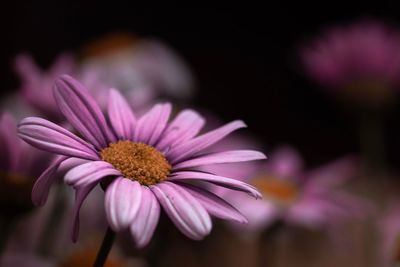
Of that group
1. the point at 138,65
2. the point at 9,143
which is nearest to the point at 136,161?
the point at 9,143

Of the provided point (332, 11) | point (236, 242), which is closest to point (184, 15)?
point (332, 11)

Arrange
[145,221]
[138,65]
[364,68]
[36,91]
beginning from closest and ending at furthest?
[145,221] → [36,91] → [364,68] → [138,65]

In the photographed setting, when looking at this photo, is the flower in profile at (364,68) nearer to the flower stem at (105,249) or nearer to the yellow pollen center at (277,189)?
the yellow pollen center at (277,189)

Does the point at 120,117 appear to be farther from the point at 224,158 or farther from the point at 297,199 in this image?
the point at 297,199

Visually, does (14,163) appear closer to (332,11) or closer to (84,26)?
(84,26)

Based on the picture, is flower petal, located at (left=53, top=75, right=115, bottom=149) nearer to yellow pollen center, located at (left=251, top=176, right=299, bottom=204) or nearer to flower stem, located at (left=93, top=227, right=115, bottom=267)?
flower stem, located at (left=93, top=227, right=115, bottom=267)
